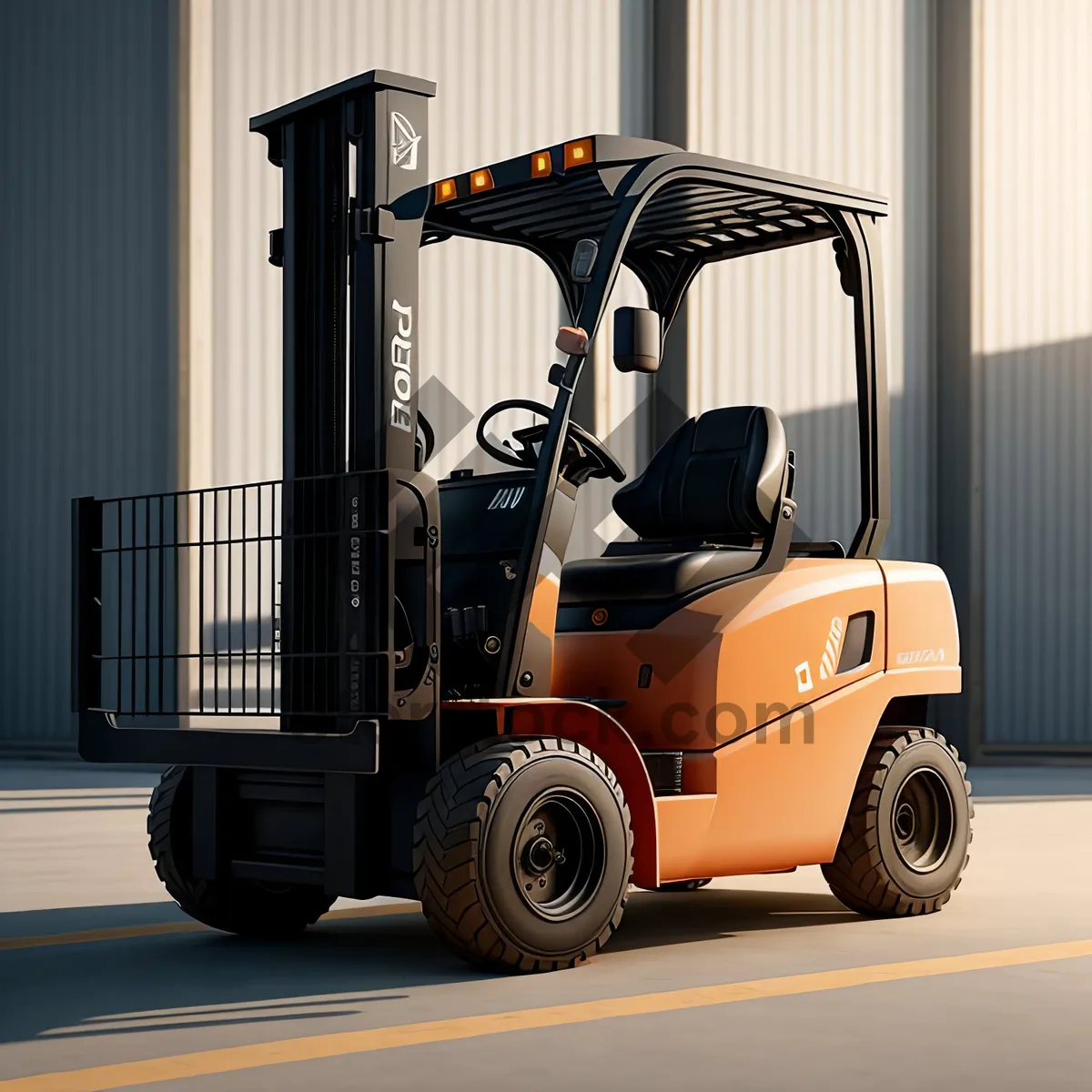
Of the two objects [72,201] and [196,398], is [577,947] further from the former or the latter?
[72,201]

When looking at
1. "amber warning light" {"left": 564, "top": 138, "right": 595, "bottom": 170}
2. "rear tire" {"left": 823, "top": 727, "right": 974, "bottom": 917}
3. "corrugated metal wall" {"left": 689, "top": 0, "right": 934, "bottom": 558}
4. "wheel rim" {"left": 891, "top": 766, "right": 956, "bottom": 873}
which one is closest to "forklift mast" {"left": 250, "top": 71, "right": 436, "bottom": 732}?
"amber warning light" {"left": 564, "top": 138, "right": 595, "bottom": 170}

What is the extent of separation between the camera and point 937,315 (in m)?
19.5

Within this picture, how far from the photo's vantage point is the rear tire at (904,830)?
25.4 feet

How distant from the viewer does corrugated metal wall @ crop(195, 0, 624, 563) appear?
16.9 meters

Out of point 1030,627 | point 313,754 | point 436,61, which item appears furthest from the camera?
point 1030,627

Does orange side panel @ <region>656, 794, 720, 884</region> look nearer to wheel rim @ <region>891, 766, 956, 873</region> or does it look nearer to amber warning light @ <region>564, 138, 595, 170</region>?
wheel rim @ <region>891, 766, 956, 873</region>

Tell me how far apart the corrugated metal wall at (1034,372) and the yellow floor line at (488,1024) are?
41.5 ft

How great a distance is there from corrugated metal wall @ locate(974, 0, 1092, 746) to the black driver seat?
1198 cm

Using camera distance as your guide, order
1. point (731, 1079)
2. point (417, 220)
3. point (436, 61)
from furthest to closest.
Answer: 1. point (436, 61)
2. point (417, 220)
3. point (731, 1079)

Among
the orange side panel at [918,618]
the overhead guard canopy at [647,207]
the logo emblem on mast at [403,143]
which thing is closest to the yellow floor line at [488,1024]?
the orange side panel at [918,618]

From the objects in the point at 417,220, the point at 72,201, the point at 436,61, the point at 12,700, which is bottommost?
Answer: the point at 12,700

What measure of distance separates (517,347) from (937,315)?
4442 mm

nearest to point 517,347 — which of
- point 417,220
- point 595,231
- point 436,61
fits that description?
point 436,61

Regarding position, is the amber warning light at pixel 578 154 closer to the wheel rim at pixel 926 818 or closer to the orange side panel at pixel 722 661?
the orange side panel at pixel 722 661
